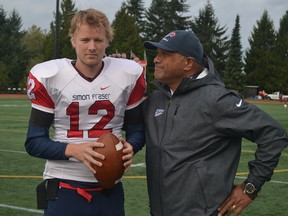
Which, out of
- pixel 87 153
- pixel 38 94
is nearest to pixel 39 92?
pixel 38 94

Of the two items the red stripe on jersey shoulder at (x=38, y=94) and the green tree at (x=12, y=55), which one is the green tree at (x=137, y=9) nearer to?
the green tree at (x=12, y=55)

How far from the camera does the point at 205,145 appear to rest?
9.74ft

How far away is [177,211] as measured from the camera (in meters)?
2.99

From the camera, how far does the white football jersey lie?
3.03m

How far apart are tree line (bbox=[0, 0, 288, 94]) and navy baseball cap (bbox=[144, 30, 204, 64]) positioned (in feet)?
154

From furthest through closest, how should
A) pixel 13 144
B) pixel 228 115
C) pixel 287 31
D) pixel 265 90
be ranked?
pixel 287 31
pixel 265 90
pixel 13 144
pixel 228 115

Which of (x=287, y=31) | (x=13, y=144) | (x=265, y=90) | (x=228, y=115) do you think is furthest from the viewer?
(x=287, y=31)

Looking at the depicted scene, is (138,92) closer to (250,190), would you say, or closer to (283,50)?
(250,190)

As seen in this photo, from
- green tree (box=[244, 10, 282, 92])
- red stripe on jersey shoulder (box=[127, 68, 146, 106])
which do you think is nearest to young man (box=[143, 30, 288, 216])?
red stripe on jersey shoulder (box=[127, 68, 146, 106])

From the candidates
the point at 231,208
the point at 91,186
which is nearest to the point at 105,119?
the point at 91,186

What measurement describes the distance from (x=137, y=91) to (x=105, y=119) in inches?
10.9

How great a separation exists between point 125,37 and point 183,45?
164ft

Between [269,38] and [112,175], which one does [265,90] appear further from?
[112,175]

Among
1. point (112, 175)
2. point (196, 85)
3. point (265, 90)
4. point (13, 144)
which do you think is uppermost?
point (196, 85)
